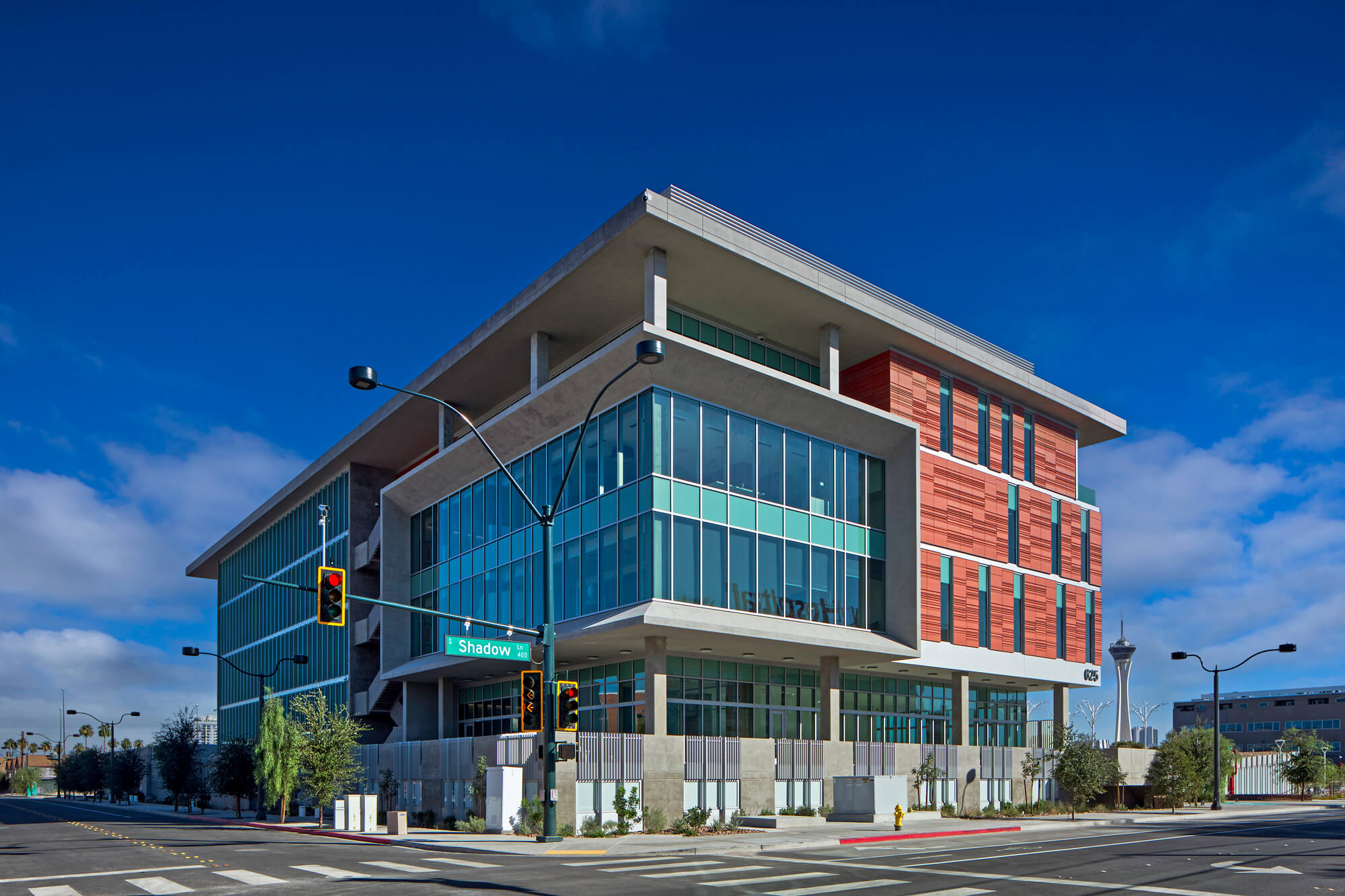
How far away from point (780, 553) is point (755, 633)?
12.5ft

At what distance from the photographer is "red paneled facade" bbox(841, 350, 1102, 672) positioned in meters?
42.8

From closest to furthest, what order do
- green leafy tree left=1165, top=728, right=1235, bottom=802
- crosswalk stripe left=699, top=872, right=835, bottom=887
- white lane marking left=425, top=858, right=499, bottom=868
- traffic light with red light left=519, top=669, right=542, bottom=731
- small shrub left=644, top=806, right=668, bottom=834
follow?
crosswalk stripe left=699, top=872, right=835, bottom=887 < white lane marking left=425, top=858, right=499, bottom=868 < traffic light with red light left=519, top=669, right=542, bottom=731 < small shrub left=644, top=806, right=668, bottom=834 < green leafy tree left=1165, top=728, right=1235, bottom=802

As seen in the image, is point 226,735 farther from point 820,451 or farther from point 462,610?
point 820,451

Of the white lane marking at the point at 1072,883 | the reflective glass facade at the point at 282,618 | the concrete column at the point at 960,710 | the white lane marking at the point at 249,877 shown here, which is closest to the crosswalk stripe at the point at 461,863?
the white lane marking at the point at 249,877

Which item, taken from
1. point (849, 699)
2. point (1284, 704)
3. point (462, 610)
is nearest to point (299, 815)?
point (462, 610)

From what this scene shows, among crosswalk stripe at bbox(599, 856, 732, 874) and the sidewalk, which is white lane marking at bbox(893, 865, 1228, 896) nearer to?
crosswalk stripe at bbox(599, 856, 732, 874)

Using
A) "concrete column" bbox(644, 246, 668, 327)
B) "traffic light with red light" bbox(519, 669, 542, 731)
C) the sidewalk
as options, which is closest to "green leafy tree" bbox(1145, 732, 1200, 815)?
the sidewalk

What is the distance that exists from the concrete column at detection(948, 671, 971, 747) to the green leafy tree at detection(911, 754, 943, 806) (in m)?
3.76

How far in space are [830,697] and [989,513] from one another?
39.6 feet

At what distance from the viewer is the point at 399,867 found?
69.4 ft

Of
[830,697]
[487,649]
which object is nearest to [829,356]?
[830,697]

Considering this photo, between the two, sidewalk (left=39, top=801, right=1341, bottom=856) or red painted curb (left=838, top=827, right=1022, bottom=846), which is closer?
sidewalk (left=39, top=801, right=1341, bottom=856)

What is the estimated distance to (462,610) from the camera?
4672 cm

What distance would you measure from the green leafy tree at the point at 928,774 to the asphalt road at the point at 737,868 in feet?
29.8
